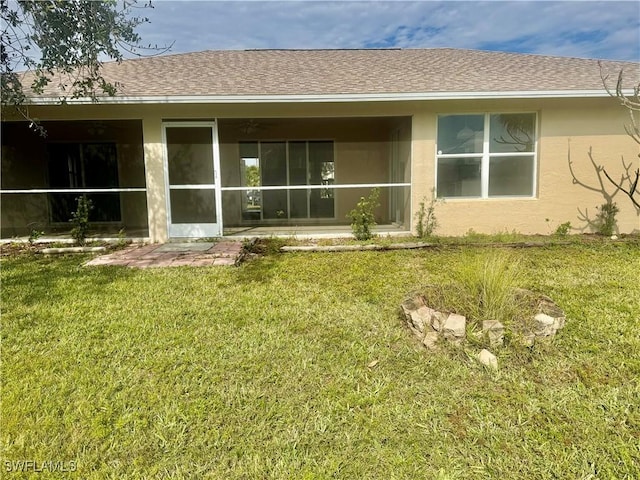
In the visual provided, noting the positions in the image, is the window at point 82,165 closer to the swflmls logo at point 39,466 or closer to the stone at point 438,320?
the swflmls logo at point 39,466

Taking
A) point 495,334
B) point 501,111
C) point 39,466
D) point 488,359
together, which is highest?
point 501,111

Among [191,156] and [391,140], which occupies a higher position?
[391,140]

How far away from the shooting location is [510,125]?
26.1 ft

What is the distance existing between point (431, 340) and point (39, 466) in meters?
2.69

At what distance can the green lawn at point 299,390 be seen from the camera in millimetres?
2039

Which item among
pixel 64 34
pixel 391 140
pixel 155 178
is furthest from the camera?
pixel 391 140

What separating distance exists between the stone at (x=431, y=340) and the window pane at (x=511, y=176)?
5775mm

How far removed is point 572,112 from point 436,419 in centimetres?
789

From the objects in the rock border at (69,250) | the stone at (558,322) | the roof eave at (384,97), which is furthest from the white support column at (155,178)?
the stone at (558,322)

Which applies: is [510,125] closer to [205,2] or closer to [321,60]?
[321,60]

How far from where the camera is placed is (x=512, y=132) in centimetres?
796

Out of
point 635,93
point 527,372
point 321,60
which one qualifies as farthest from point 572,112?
point 527,372

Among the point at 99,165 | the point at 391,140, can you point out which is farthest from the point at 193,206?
the point at 391,140

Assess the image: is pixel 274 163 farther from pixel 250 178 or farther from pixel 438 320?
pixel 438 320
